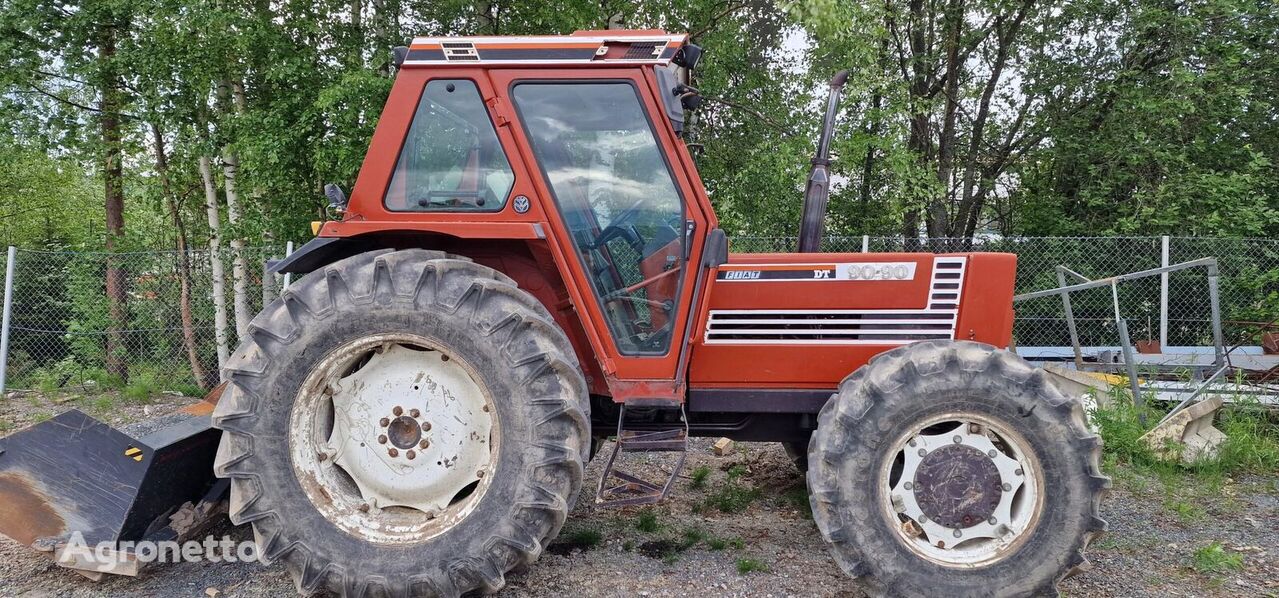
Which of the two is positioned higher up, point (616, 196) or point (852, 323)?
point (616, 196)

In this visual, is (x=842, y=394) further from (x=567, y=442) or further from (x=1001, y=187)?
(x=1001, y=187)

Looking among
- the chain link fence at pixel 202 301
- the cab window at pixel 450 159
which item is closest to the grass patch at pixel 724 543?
the cab window at pixel 450 159

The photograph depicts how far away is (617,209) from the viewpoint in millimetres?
3145

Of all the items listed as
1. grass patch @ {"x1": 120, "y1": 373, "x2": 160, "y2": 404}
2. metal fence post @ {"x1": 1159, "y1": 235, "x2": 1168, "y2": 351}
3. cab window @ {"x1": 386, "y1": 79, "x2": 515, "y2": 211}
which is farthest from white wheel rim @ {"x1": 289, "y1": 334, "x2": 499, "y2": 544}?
metal fence post @ {"x1": 1159, "y1": 235, "x2": 1168, "y2": 351}

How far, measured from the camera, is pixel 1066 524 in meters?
2.79

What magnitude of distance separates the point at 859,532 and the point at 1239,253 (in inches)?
315

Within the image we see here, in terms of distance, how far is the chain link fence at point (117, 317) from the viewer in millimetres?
7305

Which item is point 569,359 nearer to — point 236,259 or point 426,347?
point 426,347

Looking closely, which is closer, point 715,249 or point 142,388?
point 715,249

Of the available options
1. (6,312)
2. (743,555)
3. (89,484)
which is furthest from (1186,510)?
(6,312)

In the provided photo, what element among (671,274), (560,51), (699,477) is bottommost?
(699,477)

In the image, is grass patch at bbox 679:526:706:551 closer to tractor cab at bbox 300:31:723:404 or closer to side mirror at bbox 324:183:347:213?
tractor cab at bbox 300:31:723:404

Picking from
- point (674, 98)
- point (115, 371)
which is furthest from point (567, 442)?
point (115, 371)

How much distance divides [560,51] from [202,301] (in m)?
6.34
